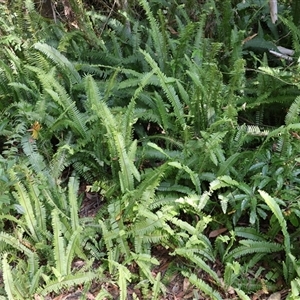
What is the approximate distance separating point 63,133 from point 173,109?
110 cm

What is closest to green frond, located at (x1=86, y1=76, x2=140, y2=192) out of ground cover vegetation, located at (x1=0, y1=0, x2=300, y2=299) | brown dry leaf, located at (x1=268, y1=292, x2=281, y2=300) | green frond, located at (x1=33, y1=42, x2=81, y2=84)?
ground cover vegetation, located at (x1=0, y1=0, x2=300, y2=299)

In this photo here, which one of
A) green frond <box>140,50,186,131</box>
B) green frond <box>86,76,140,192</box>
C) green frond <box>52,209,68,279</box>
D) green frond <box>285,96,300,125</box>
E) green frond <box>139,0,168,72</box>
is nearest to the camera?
green frond <box>52,209,68,279</box>

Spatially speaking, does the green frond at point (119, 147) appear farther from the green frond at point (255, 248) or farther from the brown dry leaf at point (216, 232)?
the green frond at point (255, 248)

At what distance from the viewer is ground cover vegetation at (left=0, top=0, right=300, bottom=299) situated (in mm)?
2996

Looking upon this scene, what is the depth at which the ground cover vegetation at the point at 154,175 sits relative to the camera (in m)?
3.00

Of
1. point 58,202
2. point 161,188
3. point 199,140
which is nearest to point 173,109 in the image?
point 199,140

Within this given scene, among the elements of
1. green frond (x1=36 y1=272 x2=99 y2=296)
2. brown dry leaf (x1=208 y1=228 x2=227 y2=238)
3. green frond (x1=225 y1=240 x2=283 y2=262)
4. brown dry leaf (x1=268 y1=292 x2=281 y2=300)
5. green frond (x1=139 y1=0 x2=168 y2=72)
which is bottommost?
brown dry leaf (x1=268 y1=292 x2=281 y2=300)

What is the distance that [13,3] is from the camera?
468 cm

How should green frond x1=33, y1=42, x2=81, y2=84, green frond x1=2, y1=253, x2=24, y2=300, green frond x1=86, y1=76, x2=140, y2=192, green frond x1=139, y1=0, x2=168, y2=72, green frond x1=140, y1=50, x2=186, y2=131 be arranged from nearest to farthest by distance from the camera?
green frond x1=2, y1=253, x2=24, y2=300 → green frond x1=86, y1=76, x2=140, y2=192 → green frond x1=140, y1=50, x2=186, y2=131 → green frond x1=33, y1=42, x2=81, y2=84 → green frond x1=139, y1=0, x2=168, y2=72

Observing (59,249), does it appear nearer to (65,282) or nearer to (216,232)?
(65,282)

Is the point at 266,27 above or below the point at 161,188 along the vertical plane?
above

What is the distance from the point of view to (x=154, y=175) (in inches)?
122

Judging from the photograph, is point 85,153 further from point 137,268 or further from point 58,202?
point 137,268

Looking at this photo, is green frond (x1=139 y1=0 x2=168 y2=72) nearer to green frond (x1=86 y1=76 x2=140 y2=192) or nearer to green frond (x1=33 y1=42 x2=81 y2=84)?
green frond (x1=33 y1=42 x2=81 y2=84)
